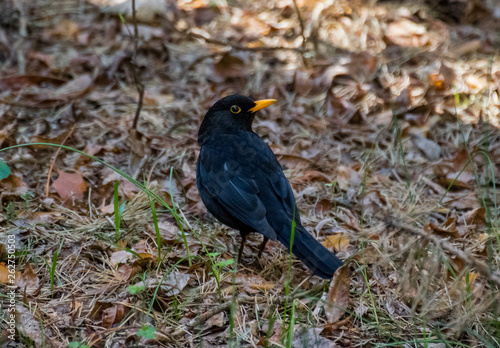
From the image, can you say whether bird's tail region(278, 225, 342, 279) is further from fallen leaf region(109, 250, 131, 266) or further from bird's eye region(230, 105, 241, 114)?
bird's eye region(230, 105, 241, 114)

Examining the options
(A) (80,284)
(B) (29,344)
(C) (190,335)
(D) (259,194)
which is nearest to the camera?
(B) (29,344)

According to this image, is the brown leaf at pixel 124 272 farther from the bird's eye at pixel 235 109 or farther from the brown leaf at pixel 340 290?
the bird's eye at pixel 235 109

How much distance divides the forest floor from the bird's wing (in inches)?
11.9

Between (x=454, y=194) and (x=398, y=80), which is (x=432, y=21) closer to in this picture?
(x=398, y=80)

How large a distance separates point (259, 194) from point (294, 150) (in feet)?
4.83

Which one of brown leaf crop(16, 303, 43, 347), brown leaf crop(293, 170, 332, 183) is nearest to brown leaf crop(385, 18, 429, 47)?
brown leaf crop(293, 170, 332, 183)

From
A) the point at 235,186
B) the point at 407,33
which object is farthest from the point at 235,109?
the point at 407,33

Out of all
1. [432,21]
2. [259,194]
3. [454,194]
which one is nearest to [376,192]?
[454,194]

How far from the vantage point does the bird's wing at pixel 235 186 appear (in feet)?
11.2

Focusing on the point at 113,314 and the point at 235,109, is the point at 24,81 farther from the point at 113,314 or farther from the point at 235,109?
the point at 113,314

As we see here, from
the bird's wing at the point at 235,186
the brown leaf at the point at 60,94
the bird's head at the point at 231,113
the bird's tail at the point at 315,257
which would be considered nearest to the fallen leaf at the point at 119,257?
the bird's wing at the point at 235,186

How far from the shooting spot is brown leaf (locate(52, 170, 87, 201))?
13.5ft

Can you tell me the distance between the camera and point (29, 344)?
8.54ft

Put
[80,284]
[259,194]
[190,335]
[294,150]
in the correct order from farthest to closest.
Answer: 1. [294,150]
2. [259,194]
3. [80,284]
4. [190,335]
